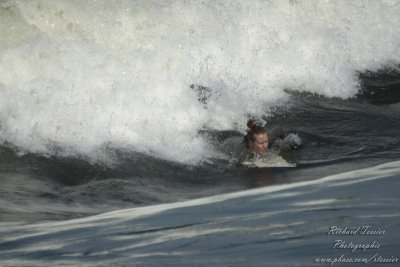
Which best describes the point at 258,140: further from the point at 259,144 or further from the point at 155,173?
the point at 155,173

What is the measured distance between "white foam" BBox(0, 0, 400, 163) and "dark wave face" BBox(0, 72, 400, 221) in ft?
1.24

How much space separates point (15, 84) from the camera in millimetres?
12062

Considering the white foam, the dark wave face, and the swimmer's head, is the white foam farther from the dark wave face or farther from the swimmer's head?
the swimmer's head

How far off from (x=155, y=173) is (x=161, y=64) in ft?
11.6

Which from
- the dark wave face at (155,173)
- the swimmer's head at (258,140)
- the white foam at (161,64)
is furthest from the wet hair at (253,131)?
the white foam at (161,64)

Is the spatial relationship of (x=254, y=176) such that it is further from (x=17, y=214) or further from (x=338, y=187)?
(x=17, y=214)

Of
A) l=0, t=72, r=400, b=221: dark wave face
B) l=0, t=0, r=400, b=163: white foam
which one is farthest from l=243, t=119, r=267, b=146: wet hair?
l=0, t=0, r=400, b=163: white foam

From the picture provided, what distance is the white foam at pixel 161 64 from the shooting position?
11180 mm

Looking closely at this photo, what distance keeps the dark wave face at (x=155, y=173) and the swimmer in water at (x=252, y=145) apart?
17cm

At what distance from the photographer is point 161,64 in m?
13.2

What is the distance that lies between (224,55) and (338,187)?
6.53 metres

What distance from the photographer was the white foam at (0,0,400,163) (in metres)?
11.2

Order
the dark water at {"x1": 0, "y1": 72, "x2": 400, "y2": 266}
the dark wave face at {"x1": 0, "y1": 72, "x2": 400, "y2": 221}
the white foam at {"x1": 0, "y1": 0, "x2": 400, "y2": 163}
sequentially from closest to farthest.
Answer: the dark water at {"x1": 0, "y1": 72, "x2": 400, "y2": 266} → the dark wave face at {"x1": 0, "y1": 72, "x2": 400, "y2": 221} → the white foam at {"x1": 0, "y1": 0, "x2": 400, "y2": 163}

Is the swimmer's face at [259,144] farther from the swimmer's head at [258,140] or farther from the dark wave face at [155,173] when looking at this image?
the dark wave face at [155,173]
